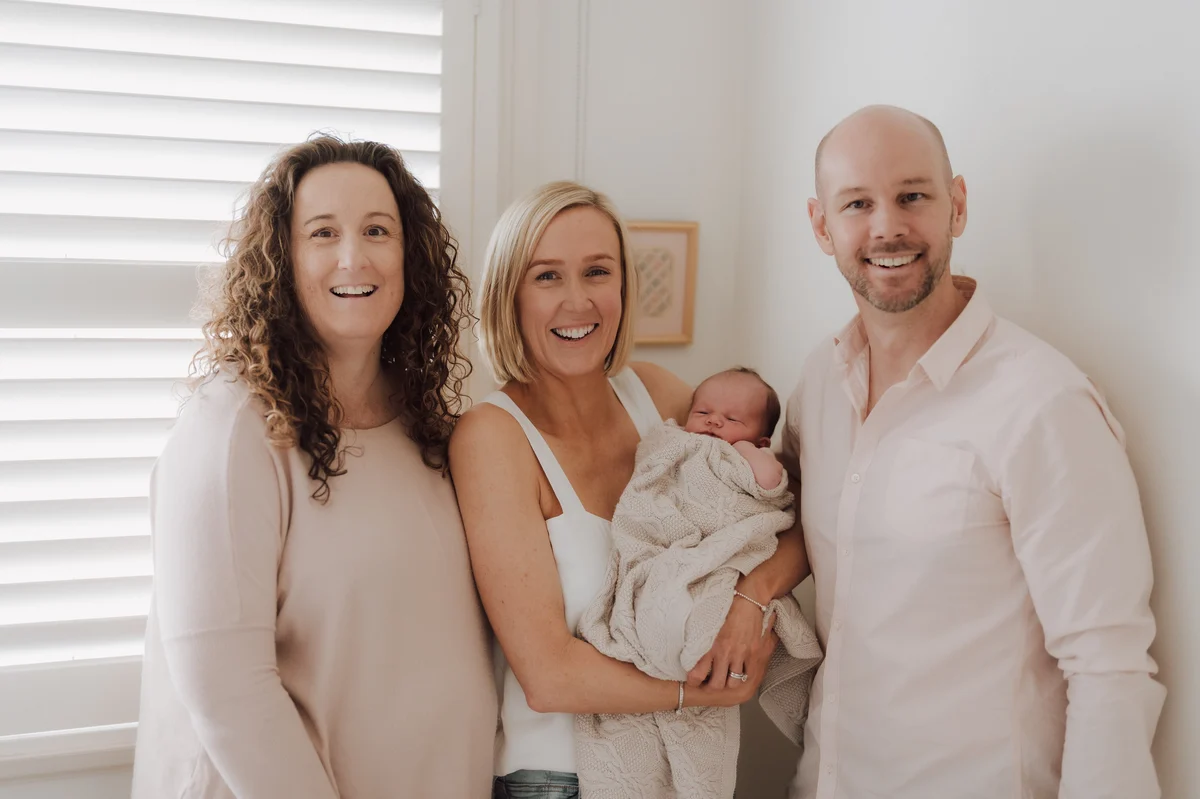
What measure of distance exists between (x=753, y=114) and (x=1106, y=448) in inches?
56.9

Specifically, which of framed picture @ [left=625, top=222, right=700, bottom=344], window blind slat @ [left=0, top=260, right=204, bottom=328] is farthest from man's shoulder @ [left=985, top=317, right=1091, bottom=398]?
window blind slat @ [left=0, top=260, right=204, bottom=328]

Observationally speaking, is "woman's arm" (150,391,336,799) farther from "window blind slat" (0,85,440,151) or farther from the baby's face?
the baby's face

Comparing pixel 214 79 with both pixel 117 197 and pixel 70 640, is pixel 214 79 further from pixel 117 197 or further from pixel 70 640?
pixel 70 640

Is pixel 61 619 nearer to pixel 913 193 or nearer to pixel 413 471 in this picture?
pixel 413 471

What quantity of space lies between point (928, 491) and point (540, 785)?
0.88m

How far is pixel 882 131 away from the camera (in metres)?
1.36

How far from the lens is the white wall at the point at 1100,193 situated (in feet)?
4.01

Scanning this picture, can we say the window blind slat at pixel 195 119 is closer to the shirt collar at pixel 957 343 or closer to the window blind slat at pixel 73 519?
the window blind slat at pixel 73 519

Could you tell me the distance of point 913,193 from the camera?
4.45 ft

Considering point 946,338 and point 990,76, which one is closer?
point 946,338

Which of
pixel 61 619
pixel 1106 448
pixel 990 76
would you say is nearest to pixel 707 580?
pixel 1106 448

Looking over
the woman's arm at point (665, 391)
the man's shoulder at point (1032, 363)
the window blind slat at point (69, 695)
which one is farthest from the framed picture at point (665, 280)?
the window blind slat at point (69, 695)

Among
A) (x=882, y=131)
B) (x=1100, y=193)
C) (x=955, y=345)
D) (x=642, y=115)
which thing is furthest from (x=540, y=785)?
(x=642, y=115)

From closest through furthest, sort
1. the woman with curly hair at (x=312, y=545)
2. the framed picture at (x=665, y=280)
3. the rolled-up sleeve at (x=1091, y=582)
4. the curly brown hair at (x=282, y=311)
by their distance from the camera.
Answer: the rolled-up sleeve at (x=1091, y=582) → the woman with curly hair at (x=312, y=545) → the curly brown hair at (x=282, y=311) → the framed picture at (x=665, y=280)
